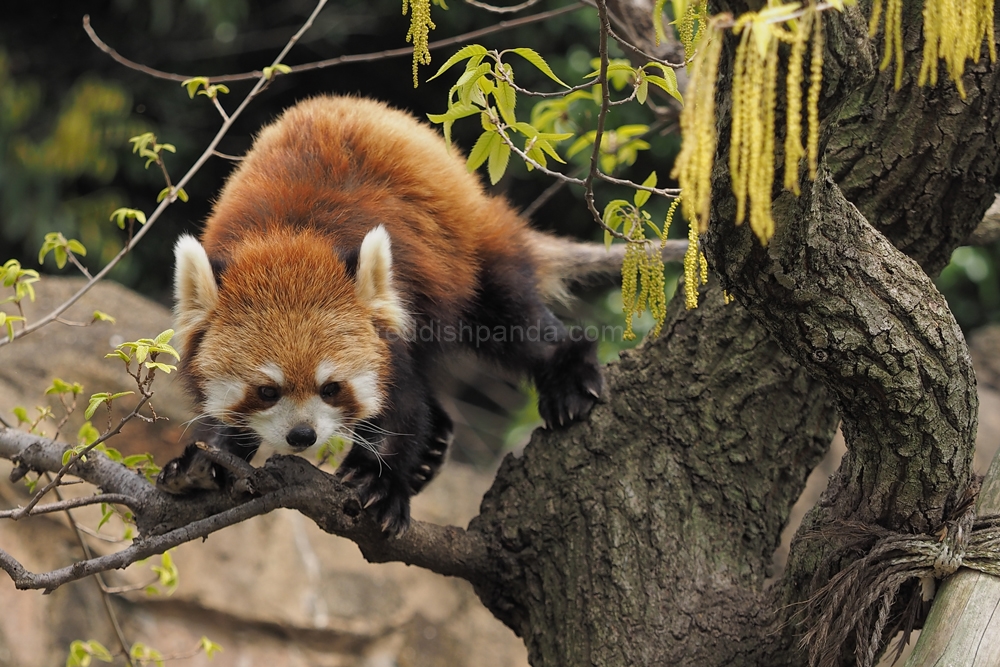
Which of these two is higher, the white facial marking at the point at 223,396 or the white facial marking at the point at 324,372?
the white facial marking at the point at 324,372

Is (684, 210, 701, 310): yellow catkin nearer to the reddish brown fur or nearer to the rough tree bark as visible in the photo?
the rough tree bark

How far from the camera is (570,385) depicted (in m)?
2.65

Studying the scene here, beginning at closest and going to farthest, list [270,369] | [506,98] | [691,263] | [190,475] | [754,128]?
[754,128], [691,263], [506,98], [190,475], [270,369]

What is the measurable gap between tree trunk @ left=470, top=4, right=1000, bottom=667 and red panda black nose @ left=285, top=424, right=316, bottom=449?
58cm

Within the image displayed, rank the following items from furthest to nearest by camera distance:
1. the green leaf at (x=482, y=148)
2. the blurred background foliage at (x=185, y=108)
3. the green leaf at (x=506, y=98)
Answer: the blurred background foliage at (x=185, y=108)
the green leaf at (x=482, y=148)
the green leaf at (x=506, y=98)

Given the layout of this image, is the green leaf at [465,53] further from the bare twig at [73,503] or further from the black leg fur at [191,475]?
the bare twig at [73,503]

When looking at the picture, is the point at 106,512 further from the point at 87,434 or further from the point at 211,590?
the point at 211,590

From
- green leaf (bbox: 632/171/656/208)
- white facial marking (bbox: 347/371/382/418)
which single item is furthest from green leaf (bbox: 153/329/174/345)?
green leaf (bbox: 632/171/656/208)

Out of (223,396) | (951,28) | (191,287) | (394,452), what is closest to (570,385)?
(394,452)

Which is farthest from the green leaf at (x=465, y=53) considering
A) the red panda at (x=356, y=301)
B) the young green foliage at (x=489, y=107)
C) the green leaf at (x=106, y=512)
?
the green leaf at (x=106, y=512)

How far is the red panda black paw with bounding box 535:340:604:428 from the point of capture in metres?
2.58

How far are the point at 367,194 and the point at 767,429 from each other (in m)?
1.34

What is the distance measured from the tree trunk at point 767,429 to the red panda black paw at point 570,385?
44 mm

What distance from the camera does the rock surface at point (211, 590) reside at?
3.73 m
